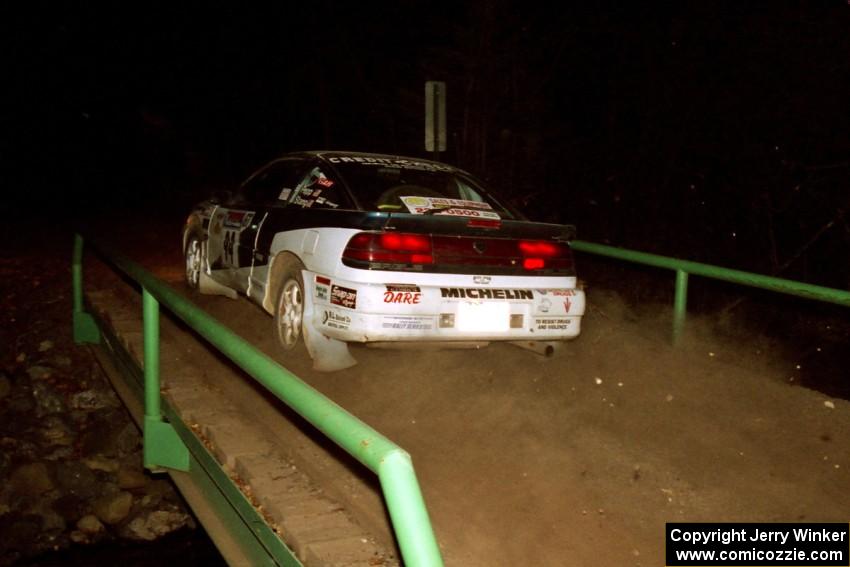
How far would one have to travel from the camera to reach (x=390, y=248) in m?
5.34

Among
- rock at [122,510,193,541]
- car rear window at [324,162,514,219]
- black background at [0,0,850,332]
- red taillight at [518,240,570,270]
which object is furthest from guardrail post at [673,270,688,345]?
black background at [0,0,850,332]

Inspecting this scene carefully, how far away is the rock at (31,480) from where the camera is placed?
24.3 feet

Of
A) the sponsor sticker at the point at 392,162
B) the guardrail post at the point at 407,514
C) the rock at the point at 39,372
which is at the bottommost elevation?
the rock at the point at 39,372

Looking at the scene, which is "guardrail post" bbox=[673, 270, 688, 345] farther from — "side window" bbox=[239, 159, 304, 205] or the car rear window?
"side window" bbox=[239, 159, 304, 205]

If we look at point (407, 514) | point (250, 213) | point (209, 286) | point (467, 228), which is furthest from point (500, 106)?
point (407, 514)

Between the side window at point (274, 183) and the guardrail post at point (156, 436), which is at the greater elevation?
the side window at point (274, 183)

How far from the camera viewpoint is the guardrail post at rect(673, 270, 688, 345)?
21.2ft

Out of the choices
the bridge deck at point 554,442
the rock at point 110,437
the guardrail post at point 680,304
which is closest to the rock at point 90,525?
the rock at point 110,437

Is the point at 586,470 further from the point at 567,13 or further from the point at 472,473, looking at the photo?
the point at 567,13

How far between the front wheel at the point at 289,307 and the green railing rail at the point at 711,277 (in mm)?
2593

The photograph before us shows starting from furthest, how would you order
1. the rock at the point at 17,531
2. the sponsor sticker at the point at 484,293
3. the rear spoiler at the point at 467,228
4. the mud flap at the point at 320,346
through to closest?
the rock at the point at 17,531 → the mud flap at the point at 320,346 → the sponsor sticker at the point at 484,293 → the rear spoiler at the point at 467,228

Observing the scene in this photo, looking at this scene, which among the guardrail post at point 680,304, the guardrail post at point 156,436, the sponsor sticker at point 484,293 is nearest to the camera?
the guardrail post at point 156,436

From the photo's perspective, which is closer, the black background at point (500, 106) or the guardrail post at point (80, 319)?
the guardrail post at point (80, 319)

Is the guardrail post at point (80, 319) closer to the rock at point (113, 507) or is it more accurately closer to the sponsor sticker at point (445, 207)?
the rock at point (113, 507)
